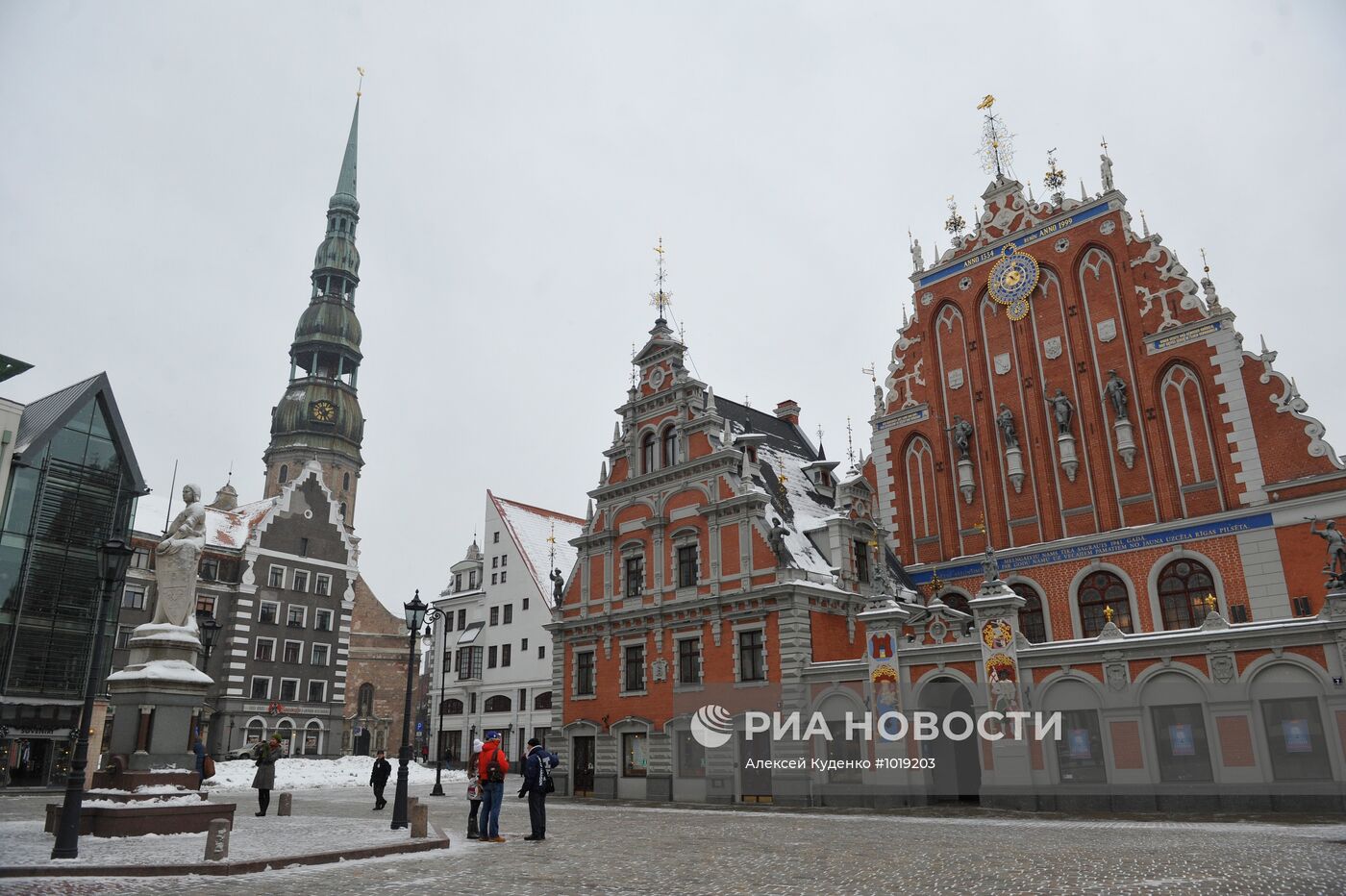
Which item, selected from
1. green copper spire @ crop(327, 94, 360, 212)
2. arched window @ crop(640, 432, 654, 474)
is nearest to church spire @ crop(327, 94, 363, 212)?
green copper spire @ crop(327, 94, 360, 212)

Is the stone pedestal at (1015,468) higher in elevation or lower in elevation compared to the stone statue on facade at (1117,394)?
lower

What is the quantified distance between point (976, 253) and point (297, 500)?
41483 millimetres

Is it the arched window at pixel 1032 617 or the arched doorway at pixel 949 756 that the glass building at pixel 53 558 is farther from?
the arched window at pixel 1032 617

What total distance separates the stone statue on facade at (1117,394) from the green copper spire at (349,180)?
89.8 metres

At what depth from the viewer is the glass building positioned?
1517 inches

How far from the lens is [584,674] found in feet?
116

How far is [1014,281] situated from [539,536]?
3548 cm

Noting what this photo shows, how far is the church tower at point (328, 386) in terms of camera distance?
90688mm

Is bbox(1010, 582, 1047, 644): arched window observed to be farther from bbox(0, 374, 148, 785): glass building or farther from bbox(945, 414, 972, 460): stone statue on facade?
bbox(0, 374, 148, 785): glass building

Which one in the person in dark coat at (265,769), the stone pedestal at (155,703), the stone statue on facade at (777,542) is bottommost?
the person in dark coat at (265,769)

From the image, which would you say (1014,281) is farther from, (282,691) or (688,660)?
(282,691)

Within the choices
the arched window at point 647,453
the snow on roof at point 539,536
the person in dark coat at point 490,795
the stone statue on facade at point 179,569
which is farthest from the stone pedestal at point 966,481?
the snow on roof at point 539,536

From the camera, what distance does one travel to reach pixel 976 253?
1378 inches

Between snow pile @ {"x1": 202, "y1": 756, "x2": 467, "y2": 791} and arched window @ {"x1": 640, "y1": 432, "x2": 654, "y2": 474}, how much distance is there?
16.2 metres
